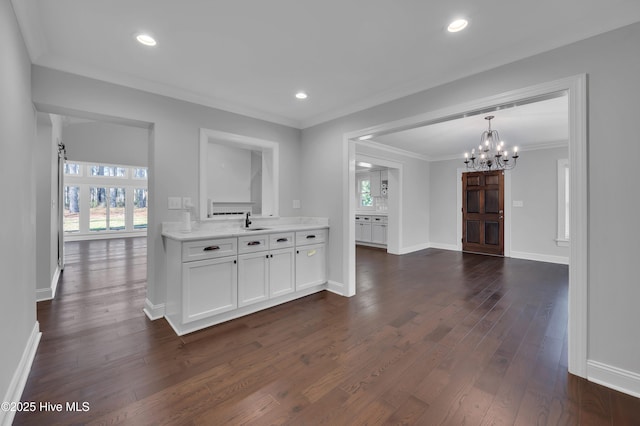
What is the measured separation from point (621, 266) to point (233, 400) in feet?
8.80

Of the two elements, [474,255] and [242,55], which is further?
[474,255]

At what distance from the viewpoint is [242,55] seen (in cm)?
240

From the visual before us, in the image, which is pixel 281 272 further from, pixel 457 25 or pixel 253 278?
pixel 457 25

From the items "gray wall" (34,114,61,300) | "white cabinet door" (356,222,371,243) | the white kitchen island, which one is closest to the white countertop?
the white kitchen island

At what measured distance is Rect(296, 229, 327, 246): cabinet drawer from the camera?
359 cm

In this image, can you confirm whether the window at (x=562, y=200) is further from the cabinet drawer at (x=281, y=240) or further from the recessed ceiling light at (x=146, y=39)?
the recessed ceiling light at (x=146, y=39)

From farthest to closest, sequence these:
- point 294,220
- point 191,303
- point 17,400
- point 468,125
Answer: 1. point 468,125
2. point 294,220
3. point 191,303
4. point 17,400

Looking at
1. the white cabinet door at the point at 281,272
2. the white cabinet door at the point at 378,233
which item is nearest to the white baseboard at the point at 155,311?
the white cabinet door at the point at 281,272

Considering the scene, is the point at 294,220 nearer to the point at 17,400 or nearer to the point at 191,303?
the point at 191,303

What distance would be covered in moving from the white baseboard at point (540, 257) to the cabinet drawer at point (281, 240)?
18.6 feet

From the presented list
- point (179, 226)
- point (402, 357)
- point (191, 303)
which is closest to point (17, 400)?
point (191, 303)

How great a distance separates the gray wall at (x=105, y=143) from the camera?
7.35m

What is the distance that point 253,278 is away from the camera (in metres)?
3.12

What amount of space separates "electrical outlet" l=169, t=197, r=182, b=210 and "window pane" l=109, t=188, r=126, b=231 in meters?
8.38
